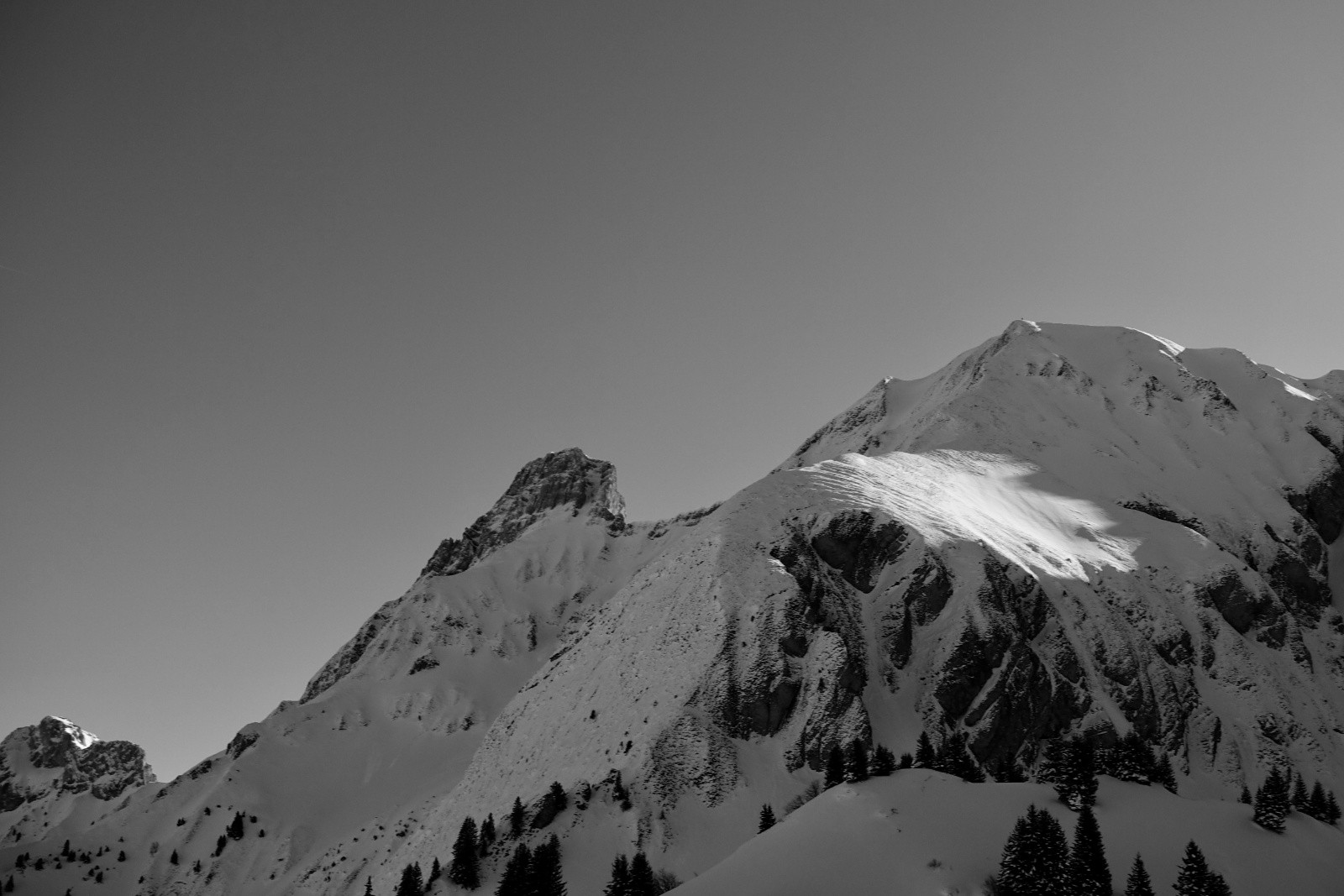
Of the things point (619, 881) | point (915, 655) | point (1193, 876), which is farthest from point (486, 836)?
point (1193, 876)

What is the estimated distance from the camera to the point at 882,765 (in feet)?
303

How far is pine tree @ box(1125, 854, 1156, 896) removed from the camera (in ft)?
238

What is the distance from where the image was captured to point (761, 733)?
4311 inches

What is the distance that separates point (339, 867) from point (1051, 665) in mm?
106620

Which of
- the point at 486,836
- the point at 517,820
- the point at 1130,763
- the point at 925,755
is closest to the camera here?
the point at 1130,763

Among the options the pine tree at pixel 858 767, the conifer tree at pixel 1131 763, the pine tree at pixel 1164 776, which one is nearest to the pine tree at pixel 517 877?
the pine tree at pixel 858 767

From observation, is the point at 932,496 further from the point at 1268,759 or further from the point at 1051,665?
the point at 1268,759

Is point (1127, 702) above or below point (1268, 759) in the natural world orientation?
above

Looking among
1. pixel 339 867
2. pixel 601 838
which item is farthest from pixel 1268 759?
pixel 339 867

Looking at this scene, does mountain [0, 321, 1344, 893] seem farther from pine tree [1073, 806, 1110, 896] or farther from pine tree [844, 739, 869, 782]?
pine tree [1073, 806, 1110, 896]

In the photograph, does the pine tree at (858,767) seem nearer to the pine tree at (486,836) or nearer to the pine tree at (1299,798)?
the pine tree at (486,836)

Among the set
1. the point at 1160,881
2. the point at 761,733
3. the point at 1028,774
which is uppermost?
the point at 761,733

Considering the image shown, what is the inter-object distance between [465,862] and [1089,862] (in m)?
56.8

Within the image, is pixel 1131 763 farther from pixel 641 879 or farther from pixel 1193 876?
pixel 641 879
